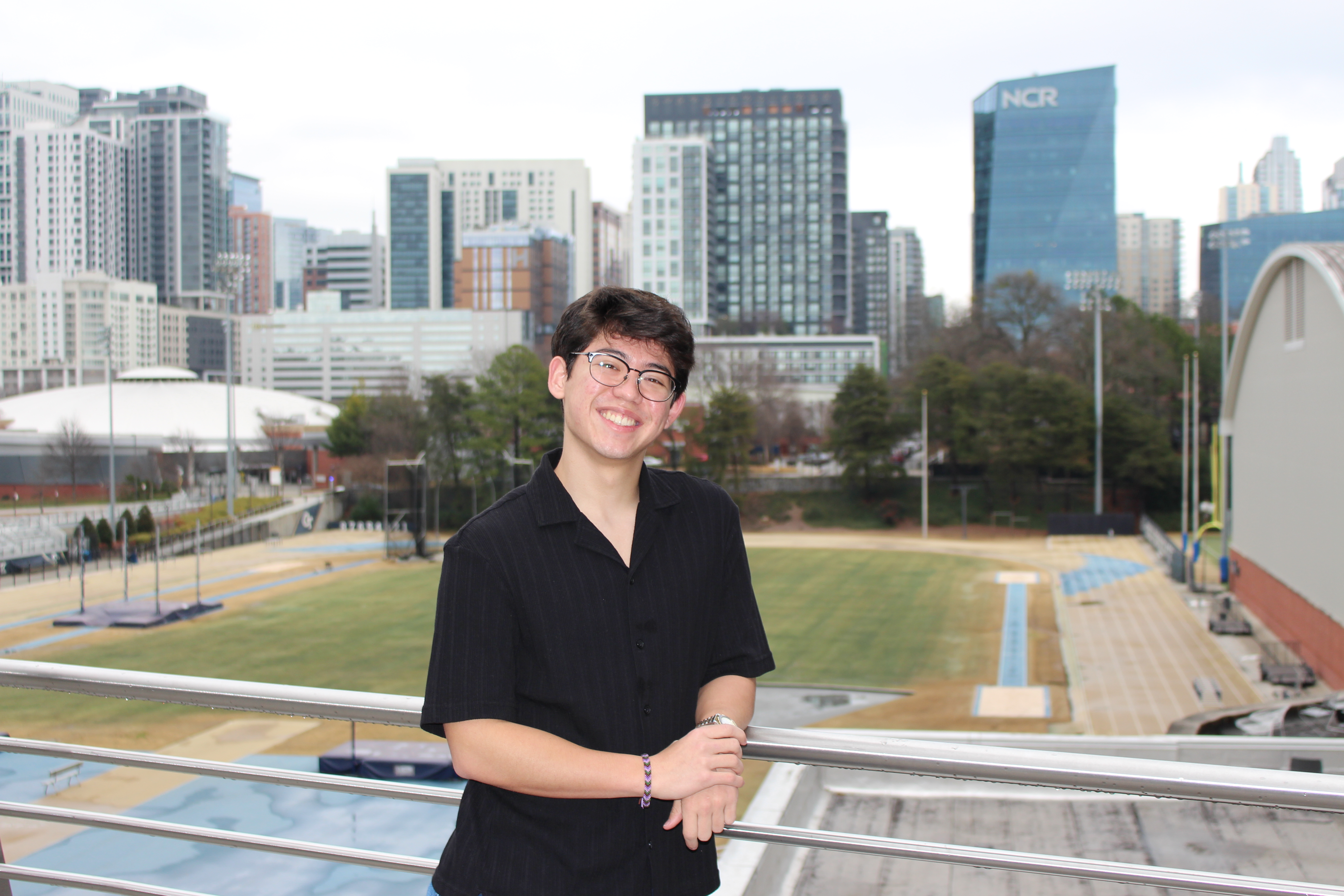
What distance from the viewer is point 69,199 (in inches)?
4291

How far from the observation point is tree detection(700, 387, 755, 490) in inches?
2029

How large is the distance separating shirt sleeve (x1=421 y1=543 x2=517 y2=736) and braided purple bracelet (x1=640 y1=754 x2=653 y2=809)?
26 cm

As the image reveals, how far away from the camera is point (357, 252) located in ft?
515

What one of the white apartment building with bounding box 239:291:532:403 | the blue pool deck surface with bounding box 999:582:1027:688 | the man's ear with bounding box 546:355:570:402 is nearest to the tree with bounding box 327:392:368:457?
the blue pool deck surface with bounding box 999:582:1027:688

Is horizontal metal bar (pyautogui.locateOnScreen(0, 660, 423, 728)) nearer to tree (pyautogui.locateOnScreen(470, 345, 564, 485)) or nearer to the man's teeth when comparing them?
the man's teeth

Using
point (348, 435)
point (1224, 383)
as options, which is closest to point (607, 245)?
point (348, 435)

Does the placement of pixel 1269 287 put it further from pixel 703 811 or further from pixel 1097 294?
pixel 703 811

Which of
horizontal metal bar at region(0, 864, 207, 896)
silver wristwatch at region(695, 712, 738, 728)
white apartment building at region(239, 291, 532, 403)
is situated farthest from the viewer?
white apartment building at region(239, 291, 532, 403)

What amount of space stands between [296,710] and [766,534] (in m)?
48.9

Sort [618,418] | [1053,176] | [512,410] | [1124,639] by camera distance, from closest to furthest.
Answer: [618,418] → [1124,639] → [512,410] → [1053,176]

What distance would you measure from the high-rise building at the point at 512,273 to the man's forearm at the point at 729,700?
122 m

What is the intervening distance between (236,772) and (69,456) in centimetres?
5184

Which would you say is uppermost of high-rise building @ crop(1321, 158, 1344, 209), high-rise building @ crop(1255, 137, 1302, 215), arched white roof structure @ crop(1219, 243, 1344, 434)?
high-rise building @ crop(1255, 137, 1302, 215)

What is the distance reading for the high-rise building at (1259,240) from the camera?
9075cm
